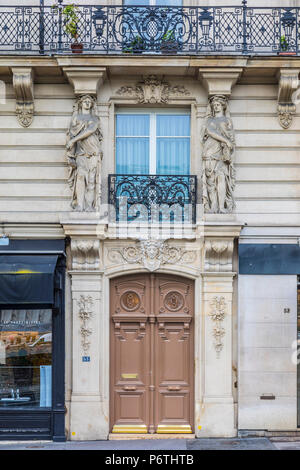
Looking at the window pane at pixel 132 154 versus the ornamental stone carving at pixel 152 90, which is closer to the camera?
the ornamental stone carving at pixel 152 90

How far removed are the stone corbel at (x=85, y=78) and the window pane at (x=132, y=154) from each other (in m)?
1.09

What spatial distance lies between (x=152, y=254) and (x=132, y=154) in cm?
193

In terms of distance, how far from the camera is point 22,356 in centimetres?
1251

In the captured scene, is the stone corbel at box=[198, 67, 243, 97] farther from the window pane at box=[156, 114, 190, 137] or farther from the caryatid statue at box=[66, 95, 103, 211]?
the caryatid statue at box=[66, 95, 103, 211]

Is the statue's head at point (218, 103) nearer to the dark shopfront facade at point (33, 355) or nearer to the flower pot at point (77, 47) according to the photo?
the flower pot at point (77, 47)

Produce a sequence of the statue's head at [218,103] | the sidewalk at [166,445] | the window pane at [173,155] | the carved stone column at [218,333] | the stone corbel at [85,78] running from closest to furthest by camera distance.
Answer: the sidewalk at [166,445] → the stone corbel at [85,78] → the carved stone column at [218,333] → the statue's head at [218,103] → the window pane at [173,155]

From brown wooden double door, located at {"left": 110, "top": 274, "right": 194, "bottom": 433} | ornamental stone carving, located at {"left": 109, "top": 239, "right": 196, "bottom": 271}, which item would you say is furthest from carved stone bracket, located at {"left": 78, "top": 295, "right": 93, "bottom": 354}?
ornamental stone carving, located at {"left": 109, "top": 239, "right": 196, "bottom": 271}

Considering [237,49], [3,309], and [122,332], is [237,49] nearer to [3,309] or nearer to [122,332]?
[122,332]

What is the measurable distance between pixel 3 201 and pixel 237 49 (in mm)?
5083

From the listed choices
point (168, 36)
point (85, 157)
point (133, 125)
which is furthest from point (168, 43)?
point (85, 157)

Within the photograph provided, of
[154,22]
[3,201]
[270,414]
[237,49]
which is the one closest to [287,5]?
[237,49]

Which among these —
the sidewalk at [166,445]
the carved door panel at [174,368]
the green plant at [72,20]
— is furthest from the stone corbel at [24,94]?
the sidewalk at [166,445]

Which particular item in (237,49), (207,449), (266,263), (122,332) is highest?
(237,49)

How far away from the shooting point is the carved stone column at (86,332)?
40.1ft
